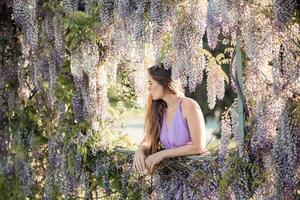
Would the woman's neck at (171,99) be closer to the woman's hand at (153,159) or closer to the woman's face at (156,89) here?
the woman's face at (156,89)

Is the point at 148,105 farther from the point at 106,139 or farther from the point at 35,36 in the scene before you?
the point at 35,36

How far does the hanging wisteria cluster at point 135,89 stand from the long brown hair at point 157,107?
2.6 inches

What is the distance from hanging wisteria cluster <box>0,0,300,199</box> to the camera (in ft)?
11.8

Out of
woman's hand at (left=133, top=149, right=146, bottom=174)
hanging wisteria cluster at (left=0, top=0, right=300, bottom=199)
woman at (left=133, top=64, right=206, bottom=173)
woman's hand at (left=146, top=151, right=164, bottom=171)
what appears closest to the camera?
hanging wisteria cluster at (left=0, top=0, right=300, bottom=199)

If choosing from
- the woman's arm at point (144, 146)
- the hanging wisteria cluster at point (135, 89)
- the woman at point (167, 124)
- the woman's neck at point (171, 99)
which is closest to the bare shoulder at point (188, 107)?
the woman at point (167, 124)

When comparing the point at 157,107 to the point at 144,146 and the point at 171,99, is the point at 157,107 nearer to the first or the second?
the point at 171,99

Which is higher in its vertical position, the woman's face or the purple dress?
the woman's face

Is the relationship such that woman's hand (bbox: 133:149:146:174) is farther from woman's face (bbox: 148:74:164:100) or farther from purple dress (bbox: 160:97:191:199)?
woman's face (bbox: 148:74:164:100)

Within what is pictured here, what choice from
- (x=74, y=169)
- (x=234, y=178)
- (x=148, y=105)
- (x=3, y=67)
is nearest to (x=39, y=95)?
(x=3, y=67)

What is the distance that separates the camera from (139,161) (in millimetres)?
4590

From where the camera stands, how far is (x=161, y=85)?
4.53 m

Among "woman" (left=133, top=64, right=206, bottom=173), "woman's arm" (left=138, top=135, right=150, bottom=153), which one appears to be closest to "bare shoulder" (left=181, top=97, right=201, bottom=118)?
"woman" (left=133, top=64, right=206, bottom=173)

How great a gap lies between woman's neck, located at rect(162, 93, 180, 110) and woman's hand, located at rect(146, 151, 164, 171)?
0.30 metres

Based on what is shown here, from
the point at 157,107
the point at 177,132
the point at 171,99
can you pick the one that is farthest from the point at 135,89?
the point at 177,132
